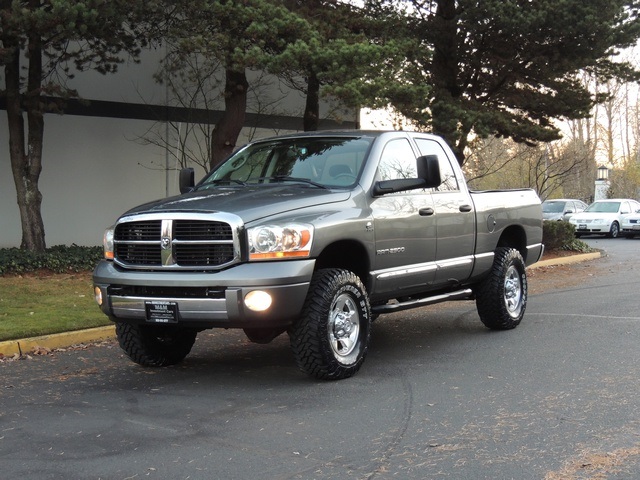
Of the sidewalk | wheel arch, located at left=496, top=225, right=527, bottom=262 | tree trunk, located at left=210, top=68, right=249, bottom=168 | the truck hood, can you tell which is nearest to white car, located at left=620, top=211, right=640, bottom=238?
tree trunk, located at left=210, top=68, right=249, bottom=168

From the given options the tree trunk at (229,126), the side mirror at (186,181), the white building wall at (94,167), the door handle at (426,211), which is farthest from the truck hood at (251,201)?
the white building wall at (94,167)

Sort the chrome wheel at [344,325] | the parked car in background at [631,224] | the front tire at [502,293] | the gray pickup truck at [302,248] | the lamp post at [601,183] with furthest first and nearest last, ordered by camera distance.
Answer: the lamp post at [601,183] → the parked car in background at [631,224] → the front tire at [502,293] → the chrome wheel at [344,325] → the gray pickup truck at [302,248]

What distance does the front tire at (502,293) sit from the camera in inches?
367

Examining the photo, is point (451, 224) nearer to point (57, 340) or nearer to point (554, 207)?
point (57, 340)

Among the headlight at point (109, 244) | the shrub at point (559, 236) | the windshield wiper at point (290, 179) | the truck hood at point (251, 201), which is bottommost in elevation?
the shrub at point (559, 236)

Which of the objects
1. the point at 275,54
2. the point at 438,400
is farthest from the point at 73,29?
Result: the point at 438,400

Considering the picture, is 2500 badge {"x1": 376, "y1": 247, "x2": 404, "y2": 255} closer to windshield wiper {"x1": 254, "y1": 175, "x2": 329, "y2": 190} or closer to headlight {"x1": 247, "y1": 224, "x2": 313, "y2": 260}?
windshield wiper {"x1": 254, "y1": 175, "x2": 329, "y2": 190}

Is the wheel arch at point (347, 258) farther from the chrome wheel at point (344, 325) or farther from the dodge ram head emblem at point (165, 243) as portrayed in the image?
the dodge ram head emblem at point (165, 243)

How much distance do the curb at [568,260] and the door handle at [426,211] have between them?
10282 mm

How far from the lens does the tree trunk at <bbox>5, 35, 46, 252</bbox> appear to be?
51.1 feet

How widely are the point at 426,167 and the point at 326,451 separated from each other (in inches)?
132

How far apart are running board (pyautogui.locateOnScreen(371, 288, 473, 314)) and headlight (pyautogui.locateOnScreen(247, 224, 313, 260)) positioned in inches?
51.7

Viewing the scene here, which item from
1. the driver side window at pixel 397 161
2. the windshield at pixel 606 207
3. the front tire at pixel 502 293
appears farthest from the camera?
the windshield at pixel 606 207

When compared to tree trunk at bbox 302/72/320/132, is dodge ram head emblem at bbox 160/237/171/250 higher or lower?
lower
